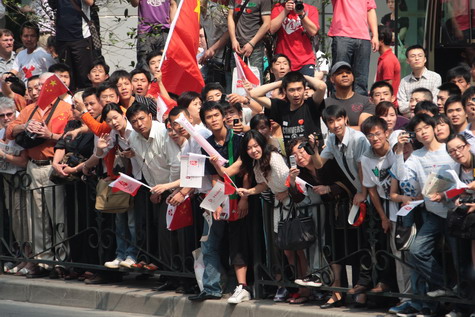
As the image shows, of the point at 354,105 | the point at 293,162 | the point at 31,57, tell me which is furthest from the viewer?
the point at 31,57

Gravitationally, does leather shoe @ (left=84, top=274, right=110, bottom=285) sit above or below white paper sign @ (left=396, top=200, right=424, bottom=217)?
below

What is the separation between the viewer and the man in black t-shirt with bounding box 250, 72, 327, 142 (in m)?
10.2

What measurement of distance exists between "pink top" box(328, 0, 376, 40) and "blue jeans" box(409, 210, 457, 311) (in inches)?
160

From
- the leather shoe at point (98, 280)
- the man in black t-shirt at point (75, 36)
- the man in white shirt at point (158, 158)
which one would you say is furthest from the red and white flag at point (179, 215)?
the man in black t-shirt at point (75, 36)

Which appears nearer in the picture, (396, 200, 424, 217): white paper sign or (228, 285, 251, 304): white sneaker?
(396, 200, 424, 217): white paper sign

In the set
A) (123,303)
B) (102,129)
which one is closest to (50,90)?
(102,129)

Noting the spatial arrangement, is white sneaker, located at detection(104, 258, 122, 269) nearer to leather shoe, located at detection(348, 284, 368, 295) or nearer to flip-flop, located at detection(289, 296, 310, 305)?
flip-flop, located at detection(289, 296, 310, 305)

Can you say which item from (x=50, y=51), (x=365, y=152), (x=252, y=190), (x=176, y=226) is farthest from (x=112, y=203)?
(x=50, y=51)

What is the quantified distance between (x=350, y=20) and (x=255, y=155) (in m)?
3.48

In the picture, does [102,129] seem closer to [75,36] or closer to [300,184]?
[300,184]

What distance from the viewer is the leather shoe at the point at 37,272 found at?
12609 millimetres

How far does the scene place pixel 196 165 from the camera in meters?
10.1

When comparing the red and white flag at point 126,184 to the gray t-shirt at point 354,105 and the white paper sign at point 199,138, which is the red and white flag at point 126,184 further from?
the gray t-shirt at point 354,105

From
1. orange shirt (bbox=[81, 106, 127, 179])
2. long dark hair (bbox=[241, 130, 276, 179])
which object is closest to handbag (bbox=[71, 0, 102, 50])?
orange shirt (bbox=[81, 106, 127, 179])
